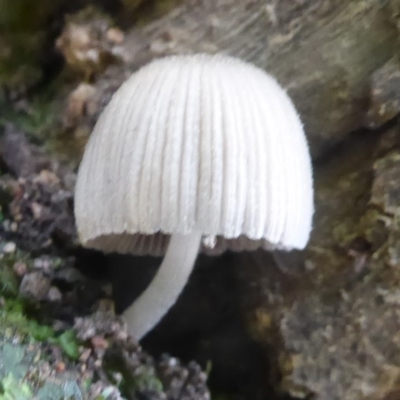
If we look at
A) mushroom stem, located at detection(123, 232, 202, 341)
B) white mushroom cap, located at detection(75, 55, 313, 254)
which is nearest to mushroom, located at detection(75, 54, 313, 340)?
white mushroom cap, located at detection(75, 55, 313, 254)

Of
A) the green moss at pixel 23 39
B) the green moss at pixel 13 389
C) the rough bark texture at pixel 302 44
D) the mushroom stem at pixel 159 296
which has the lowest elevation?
the mushroom stem at pixel 159 296

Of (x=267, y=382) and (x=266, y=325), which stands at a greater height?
(x=266, y=325)

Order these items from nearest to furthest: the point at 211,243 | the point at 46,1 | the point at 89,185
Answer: the point at 89,185, the point at 211,243, the point at 46,1

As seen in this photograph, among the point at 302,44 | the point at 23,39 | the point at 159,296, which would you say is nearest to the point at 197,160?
the point at 159,296

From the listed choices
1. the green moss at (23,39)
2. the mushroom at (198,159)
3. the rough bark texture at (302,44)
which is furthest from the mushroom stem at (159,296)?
the green moss at (23,39)

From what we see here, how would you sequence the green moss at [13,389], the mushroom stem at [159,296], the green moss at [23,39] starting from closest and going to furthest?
the green moss at [13,389], the mushroom stem at [159,296], the green moss at [23,39]

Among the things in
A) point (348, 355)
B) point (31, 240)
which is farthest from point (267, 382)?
point (31, 240)

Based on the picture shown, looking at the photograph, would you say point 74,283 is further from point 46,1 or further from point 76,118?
point 46,1

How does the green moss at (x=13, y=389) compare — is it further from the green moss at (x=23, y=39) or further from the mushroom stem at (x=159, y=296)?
the green moss at (x=23, y=39)
